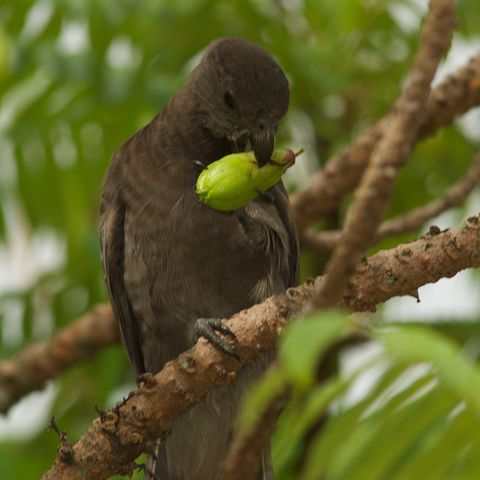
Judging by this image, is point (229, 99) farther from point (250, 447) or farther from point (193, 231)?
point (250, 447)

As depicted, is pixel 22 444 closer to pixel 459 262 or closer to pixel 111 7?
pixel 111 7

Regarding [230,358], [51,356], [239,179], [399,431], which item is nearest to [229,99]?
[239,179]

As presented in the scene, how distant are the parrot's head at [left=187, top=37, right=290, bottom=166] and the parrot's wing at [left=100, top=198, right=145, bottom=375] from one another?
0.49 m

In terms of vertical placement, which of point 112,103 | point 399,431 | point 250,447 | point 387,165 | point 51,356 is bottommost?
point 399,431

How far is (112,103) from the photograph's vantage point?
4.42m

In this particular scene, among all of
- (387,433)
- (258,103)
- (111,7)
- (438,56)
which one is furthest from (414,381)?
(111,7)

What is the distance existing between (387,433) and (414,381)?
0.36 ft

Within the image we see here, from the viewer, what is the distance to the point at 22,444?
15.0ft

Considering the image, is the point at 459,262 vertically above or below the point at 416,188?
below

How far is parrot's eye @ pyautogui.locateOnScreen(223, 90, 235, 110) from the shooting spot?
395cm

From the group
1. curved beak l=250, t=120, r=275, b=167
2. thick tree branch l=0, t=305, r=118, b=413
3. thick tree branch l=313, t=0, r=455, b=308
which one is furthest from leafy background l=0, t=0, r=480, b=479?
thick tree branch l=313, t=0, r=455, b=308

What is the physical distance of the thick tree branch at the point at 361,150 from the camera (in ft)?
13.4

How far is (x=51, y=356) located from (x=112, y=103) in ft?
3.48

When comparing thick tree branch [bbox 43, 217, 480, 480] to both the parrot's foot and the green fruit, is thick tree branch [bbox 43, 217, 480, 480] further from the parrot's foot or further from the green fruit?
the green fruit
